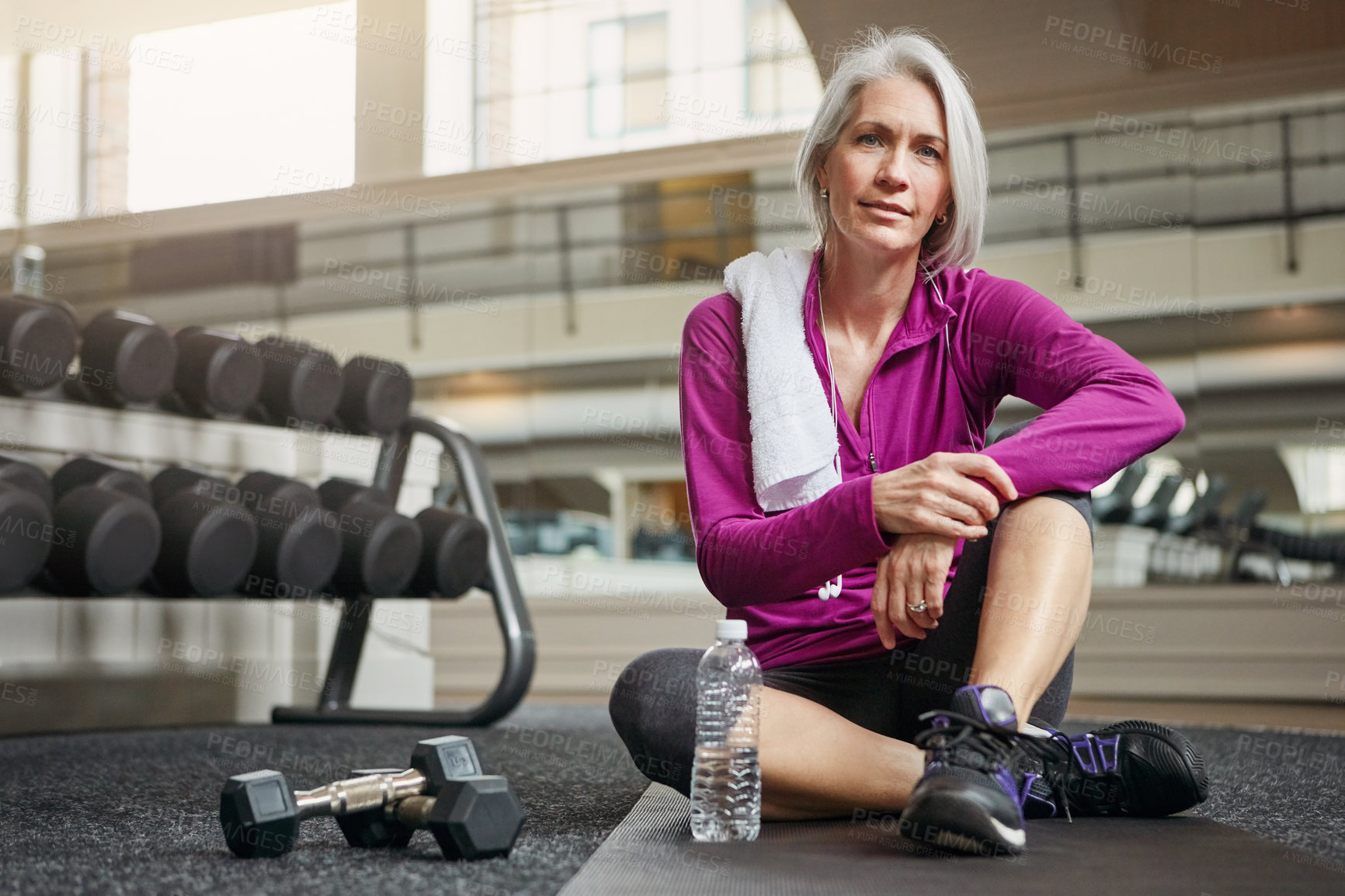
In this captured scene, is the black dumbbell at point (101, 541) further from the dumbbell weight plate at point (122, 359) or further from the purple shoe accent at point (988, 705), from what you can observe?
the purple shoe accent at point (988, 705)

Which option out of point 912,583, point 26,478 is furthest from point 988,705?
point 26,478

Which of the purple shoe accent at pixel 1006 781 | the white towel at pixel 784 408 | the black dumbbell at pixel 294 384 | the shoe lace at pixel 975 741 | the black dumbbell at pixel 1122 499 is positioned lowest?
the purple shoe accent at pixel 1006 781

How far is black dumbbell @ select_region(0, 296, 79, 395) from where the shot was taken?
2.13 m

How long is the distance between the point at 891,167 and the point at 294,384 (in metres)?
1.59

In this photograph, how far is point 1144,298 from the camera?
4105 millimetres

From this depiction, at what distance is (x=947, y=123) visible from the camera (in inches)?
56.3

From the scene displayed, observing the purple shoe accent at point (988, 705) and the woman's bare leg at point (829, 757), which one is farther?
the woman's bare leg at point (829, 757)

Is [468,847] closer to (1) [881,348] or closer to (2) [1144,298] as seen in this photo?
(1) [881,348]

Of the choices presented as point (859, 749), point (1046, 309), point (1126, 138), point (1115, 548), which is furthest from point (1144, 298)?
point (859, 749)

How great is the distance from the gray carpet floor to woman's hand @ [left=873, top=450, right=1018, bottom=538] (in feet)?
1.52

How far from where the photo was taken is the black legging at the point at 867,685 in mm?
1311

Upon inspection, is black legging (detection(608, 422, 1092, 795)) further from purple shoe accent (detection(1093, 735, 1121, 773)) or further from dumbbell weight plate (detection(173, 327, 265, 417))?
dumbbell weight plate (detection(173, 327, 265, 417))

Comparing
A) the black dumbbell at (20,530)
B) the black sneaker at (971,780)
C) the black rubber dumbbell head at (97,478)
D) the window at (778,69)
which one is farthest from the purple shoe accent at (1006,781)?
the window at (778,69)

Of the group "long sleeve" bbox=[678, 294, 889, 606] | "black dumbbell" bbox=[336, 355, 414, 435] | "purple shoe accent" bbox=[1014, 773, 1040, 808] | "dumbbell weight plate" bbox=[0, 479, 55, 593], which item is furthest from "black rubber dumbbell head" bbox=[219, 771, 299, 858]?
"black dumbbell" bbox=[336, 355, 414, 435]
